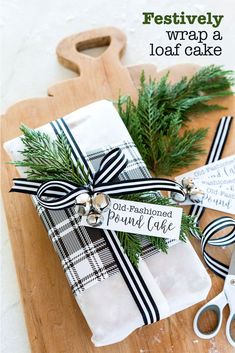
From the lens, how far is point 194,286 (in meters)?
1.05

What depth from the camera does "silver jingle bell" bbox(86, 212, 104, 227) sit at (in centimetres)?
103

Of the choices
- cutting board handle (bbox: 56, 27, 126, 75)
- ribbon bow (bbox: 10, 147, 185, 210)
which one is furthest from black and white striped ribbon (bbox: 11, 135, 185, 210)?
cutting board handle (bbox: 56, 27, 126, 75)

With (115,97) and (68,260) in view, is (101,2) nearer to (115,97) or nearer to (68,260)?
(115,97)

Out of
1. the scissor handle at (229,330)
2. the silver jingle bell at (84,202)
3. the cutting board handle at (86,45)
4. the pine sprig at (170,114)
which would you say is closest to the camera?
the silver jingle bell at (84,202)

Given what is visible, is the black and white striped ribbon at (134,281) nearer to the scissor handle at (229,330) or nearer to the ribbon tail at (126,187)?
the ribbon tail at (126,187)

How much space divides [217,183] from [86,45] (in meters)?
0.56

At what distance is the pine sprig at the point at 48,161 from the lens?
107 centimetres

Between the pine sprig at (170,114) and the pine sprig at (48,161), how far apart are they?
0.22 metres

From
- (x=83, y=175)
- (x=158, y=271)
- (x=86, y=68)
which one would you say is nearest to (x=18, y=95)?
(x=86, y=68)

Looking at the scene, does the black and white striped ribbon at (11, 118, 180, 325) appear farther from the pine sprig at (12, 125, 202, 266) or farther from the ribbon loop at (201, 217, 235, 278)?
the ribbon loop at (201, 217, 235, 278)

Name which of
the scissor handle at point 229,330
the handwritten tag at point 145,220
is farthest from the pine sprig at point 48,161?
the scissor handle at point 229,330

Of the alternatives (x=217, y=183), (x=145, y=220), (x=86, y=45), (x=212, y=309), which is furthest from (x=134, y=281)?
(x=86, y=45)

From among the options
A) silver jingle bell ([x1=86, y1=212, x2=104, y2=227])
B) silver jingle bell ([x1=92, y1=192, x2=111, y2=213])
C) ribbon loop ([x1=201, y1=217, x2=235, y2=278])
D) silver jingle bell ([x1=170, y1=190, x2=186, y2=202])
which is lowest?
ribbon loop ([x1=201, y1=217, x2=235, y2=278])

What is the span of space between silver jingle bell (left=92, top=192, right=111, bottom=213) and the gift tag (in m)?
0.27
